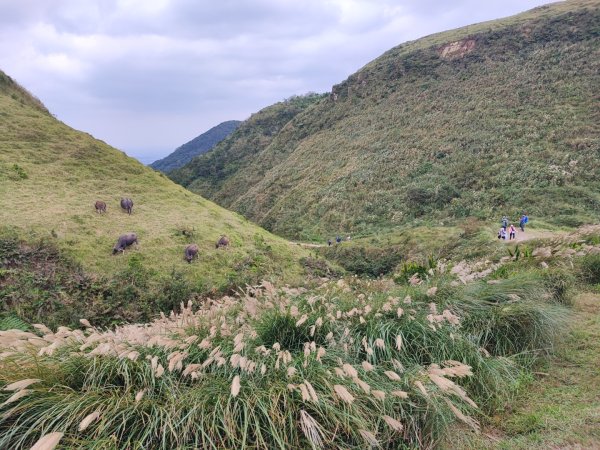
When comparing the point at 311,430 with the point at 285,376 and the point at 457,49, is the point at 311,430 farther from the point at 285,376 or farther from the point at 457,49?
the point at 457,49

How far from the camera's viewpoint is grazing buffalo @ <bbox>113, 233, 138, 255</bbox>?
16109 mm

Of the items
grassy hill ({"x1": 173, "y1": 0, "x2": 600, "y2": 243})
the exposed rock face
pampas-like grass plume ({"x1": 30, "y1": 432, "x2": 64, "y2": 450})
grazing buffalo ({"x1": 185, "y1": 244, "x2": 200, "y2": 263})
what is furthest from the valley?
the exposed rock face

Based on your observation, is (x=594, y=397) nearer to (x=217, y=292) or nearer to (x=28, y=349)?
(x=28, y=349)

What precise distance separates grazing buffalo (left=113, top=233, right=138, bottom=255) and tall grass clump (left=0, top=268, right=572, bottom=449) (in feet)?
43.1

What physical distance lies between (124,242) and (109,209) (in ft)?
14.6

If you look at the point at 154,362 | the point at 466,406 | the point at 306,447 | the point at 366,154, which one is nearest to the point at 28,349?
the point at 154,362

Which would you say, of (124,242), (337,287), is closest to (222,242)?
(124,242)

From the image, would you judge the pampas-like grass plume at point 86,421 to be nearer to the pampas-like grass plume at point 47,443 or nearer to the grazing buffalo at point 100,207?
the pampas-like grass plume at point 47,443

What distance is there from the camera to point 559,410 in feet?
10.7

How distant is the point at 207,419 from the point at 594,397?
3.34m

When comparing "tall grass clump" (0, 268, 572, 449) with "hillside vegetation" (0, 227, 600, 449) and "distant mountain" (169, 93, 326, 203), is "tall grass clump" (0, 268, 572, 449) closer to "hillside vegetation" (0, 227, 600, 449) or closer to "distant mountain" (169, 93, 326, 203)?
"hillside vegetation" (0, 227, 600, 449)

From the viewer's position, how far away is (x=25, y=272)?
523 inches

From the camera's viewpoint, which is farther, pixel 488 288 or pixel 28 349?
pixel 488 288

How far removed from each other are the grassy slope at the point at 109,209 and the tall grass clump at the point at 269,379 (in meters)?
12.7
